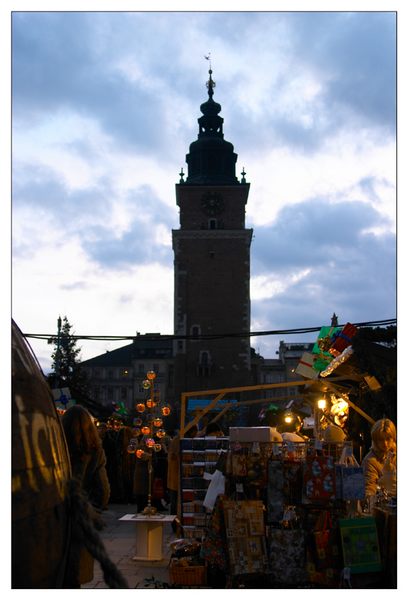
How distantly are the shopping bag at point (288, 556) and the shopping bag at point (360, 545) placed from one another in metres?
0.56

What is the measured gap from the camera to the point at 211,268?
5103cm

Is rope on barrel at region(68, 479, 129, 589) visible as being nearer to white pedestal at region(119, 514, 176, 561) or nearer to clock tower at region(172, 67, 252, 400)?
white pedestal at region(119, 514, 176, 561)

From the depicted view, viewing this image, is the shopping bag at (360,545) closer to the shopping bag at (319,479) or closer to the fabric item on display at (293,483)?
the shopping bag at (319,479)

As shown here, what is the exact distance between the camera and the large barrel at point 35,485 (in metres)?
1.93

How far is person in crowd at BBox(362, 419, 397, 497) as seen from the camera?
6.26 meters

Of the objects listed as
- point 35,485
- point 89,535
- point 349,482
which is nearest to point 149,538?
point 349,482

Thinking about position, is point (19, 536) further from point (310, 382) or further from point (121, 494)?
point (121, 494)

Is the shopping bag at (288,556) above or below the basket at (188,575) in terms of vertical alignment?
above

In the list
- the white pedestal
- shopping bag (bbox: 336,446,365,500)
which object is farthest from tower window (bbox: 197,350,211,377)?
shopping bag (bbox: 336,446,365,500)

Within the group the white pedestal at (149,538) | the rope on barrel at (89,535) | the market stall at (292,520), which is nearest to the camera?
the rope on barrel at (89,535)

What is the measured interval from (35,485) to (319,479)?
Answer: 4656 mm

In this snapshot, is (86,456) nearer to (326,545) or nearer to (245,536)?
(245,536)

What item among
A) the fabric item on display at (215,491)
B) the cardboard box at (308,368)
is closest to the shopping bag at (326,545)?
the fabric item on display at (215,491)
